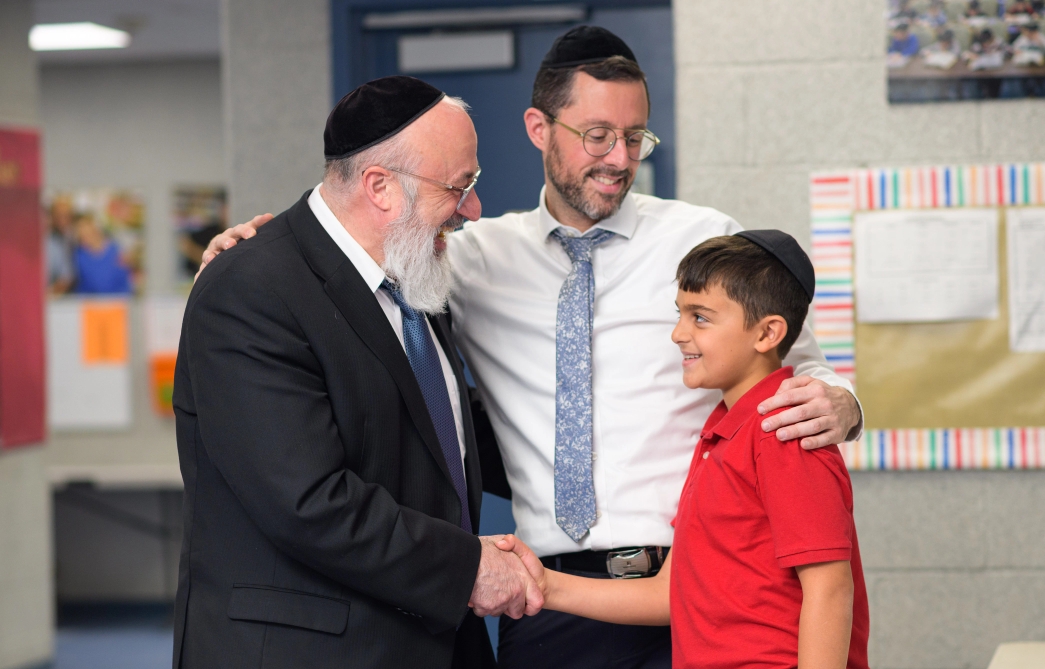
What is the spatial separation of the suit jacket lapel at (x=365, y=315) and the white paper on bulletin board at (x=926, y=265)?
4.68 ft

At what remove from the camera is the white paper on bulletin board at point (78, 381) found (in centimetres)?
604

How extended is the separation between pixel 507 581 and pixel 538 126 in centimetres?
93

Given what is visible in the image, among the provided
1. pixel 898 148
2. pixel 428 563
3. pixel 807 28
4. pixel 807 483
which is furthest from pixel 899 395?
pixel 428 563

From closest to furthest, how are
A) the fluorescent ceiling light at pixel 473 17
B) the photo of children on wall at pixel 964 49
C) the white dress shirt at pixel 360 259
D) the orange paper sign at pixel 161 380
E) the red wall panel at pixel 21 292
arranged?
the white dress shirt at pixel 360 259 → the photo of children on wall at pixel 964 49 → the fluorescent ceiling light at pixel 473 17 → the red wall panel at pixel 21 292 → the orange paper sign at pixel 161 380

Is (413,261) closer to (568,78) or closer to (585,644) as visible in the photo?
(568,78)

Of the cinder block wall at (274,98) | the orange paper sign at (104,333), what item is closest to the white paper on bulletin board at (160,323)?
the orange paper sign at (104,333)

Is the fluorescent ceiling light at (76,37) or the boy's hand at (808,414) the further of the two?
the fluorescent ceiling light at (76,37)

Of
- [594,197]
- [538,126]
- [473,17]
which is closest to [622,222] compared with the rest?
[594,197]

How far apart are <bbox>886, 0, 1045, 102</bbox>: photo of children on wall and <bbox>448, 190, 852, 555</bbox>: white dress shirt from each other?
2.90 feet

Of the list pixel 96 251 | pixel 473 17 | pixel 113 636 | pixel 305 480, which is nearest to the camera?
pixel 305 480

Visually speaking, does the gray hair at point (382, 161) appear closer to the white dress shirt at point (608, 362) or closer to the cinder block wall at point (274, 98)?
the white dress shirt at point (608, 362)

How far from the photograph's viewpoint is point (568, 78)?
1905 millimetres

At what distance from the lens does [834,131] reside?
98.7 inches

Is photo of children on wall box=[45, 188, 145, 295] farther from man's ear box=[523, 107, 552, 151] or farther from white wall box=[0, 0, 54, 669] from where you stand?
man's ear box=[523, 107, 552, 151]
